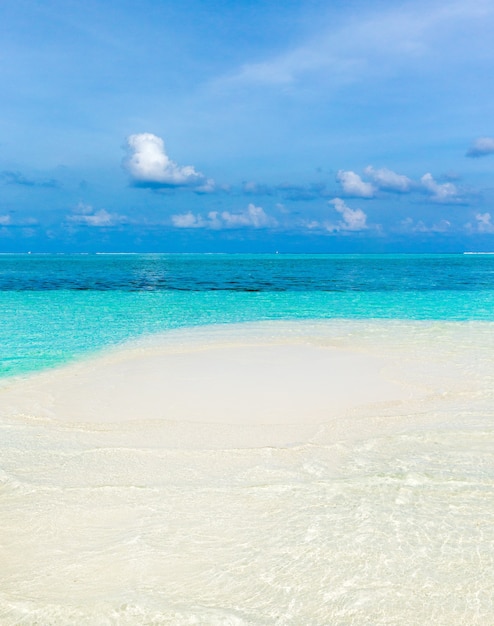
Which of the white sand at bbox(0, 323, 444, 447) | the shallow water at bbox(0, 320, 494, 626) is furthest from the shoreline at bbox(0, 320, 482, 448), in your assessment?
the shallow water at bbox(0, 320, 494, 626)

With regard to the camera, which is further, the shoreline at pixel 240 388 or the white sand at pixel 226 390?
the white sand at pixel 226 390

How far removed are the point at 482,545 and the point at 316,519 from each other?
124cm

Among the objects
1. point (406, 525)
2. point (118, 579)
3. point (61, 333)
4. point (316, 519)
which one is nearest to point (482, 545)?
point (406, 525)

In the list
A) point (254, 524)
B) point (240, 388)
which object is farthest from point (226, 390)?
point (254, 524)

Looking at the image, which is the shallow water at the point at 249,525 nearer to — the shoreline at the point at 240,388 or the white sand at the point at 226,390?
the shoreline at the point at 240,388

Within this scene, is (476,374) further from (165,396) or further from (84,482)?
(84,482)

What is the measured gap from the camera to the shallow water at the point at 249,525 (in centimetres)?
324

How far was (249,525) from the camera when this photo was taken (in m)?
4.19

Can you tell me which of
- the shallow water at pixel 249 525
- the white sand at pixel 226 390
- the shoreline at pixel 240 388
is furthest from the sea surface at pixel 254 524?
the white sand at pixel 226 390

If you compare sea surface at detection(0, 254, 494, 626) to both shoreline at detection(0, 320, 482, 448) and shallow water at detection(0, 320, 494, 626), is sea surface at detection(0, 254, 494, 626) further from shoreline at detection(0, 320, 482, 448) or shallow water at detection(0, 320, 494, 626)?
shoreline at detection(0, 320, 482, 448)

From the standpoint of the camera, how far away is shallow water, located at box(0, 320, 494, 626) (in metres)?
3.24

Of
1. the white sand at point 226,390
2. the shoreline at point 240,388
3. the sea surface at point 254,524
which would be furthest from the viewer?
the white sand at point 226,390

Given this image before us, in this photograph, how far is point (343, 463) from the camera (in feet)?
18.0

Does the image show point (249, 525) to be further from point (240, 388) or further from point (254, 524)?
point (240, 388)
